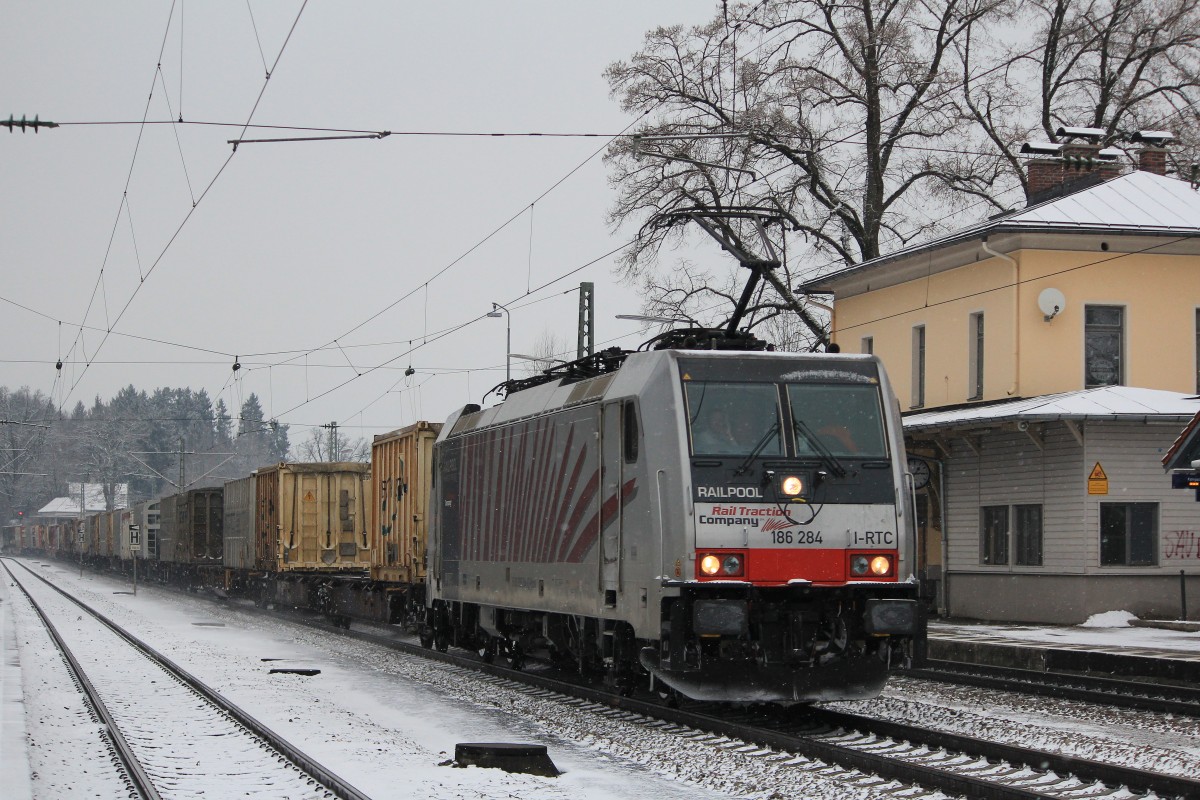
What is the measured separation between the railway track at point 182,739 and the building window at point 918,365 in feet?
52.1

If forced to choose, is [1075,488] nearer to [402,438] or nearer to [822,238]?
[402,438]

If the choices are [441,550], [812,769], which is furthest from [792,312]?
[812,769]

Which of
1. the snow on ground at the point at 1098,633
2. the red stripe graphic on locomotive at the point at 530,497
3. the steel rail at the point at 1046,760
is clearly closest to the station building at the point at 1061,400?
the snow on ground at the point at 1098,633

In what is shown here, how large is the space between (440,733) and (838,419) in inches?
165

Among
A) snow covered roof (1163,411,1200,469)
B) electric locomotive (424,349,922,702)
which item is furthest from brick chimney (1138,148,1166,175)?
electric locomotive (424,349,922,702)

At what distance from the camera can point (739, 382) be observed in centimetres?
1245

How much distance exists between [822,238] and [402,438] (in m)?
15.6

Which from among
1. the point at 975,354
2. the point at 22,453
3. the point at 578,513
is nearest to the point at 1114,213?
the point at 975,354

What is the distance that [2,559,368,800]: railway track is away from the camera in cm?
988

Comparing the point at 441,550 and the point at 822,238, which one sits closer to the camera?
the point at 441,550

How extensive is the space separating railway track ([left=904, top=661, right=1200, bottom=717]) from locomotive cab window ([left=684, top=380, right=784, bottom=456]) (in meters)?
3.45

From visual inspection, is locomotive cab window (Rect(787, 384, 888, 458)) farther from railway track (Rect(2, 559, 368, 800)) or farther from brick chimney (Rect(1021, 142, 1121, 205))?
→ brick chimney (Rect(1021, 142, 1121, 205))

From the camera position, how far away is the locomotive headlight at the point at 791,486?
1205 centimetres

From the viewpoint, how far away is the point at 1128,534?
24469 mm
